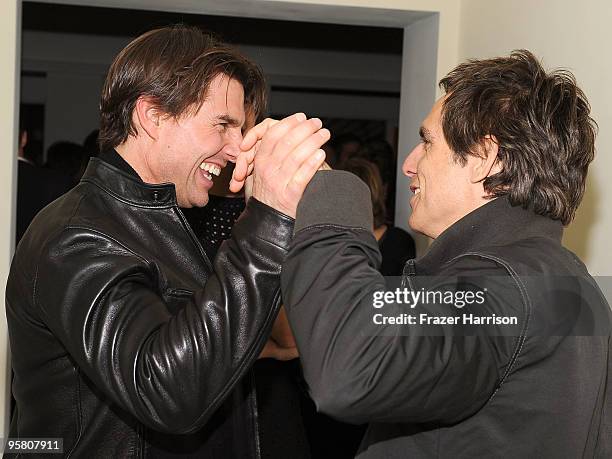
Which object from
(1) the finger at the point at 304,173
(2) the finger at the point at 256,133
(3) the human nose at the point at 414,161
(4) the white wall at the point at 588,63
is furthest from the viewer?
(4) the white wall at the point at 588,63

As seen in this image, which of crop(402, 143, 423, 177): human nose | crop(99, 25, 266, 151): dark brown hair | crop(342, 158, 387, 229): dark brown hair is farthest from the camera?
crop(342, 158, 387, 229): dark brown hair

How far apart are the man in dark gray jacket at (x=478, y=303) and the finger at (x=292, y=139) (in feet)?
0.27

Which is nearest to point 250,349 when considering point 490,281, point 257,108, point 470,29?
point 490,281

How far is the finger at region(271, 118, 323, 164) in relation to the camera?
1285mm

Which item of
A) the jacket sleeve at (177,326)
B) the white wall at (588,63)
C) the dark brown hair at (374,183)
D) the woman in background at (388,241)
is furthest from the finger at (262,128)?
the dark brown hair at (374,183)

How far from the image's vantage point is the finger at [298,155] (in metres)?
1.27

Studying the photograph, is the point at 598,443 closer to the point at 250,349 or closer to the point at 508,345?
the point at 508,345

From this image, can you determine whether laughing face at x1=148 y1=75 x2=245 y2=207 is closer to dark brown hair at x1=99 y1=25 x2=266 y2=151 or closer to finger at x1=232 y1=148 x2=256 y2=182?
dark brown hair at x1=99 y1=25 x2=266 y2=151

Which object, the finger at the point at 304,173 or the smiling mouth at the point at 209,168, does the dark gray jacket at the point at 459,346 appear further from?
the smiling mouth at the point at 209,168

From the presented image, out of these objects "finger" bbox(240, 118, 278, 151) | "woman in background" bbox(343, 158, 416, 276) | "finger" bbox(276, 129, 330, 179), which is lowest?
"woman in background" bbox(343, 158, 416, 276)

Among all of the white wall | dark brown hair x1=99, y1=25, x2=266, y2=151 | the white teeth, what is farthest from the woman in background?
dark brown hair x1=99, y1=25, x2=266, y2=151

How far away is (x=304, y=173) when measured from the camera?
49.4 inches

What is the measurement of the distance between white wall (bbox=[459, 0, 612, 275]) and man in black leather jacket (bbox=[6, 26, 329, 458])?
3.05 ft

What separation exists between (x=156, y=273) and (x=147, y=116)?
1.24 ft
